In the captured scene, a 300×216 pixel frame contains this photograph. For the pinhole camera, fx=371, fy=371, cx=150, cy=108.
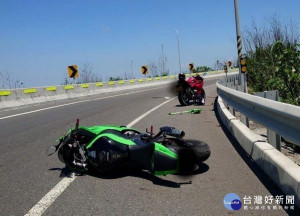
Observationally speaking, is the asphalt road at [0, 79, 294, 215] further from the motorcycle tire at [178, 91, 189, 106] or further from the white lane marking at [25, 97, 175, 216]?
the motorcycle tire at [178, 91, 189, 106]

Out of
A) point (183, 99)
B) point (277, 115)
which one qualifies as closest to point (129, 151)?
point (277, 115)

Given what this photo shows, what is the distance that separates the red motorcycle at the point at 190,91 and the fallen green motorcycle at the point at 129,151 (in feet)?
30.5

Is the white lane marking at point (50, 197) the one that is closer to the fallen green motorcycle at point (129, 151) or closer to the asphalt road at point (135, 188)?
the asphalt road at point (135, 188)

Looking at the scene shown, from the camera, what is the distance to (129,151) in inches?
185

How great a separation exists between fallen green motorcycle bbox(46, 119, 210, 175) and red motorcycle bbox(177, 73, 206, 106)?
30.5 feet

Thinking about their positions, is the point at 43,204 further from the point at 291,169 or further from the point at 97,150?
the point at 291,169

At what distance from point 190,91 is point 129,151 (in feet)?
33.4

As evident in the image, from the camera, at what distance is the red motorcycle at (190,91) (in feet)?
47.6

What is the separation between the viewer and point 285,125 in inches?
164

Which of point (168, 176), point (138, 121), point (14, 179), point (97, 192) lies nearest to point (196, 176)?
point (168, 176)

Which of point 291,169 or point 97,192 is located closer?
point 291,169

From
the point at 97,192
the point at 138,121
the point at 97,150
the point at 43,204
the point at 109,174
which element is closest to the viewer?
the point at 43,204

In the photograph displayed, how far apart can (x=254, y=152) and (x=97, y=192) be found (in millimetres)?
2278

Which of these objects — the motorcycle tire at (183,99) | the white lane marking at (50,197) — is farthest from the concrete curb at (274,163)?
the motorcycle tire at (183,99)
